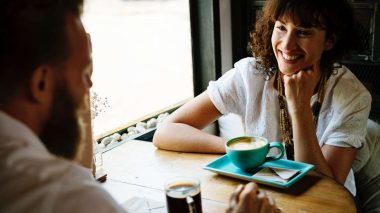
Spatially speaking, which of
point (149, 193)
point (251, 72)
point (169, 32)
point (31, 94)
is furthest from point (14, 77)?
point (169, 32)

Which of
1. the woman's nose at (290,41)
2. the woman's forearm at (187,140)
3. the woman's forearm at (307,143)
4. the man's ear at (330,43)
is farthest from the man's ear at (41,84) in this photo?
the man's ear at (330,43)

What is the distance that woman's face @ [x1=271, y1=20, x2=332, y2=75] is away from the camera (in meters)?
1.78

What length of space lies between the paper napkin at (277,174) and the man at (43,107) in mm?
686

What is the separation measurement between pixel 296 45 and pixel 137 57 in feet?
3.28

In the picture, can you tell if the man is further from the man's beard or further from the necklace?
the necklace

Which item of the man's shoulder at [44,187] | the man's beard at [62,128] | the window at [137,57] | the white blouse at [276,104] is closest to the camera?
the man's shoulder at [44,187]

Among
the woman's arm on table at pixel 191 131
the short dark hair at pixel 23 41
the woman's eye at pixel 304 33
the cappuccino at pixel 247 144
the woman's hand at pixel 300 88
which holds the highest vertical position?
the short dark hair at pixel 23 41

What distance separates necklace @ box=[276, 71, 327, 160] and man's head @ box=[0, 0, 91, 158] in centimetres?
118

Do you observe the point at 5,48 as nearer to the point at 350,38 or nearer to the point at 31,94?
the point at 31,94

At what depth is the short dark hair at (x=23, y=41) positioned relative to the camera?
77cm

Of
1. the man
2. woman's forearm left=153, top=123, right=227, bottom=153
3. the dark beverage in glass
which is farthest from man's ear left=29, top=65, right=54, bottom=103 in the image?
woman's forearm left=153, top=123, right=227, bottom=153

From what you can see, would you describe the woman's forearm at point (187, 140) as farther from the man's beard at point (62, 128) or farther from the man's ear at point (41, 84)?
the man's ear at point (41, 84)

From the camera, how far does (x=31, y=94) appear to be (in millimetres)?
776

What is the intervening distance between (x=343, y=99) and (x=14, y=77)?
4.41 feet
